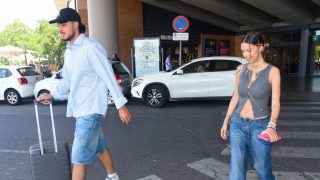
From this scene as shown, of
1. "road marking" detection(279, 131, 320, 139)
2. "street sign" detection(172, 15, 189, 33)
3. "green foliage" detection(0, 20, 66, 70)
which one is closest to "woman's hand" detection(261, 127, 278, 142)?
"road marking" detection(279, 131, 320, 139)

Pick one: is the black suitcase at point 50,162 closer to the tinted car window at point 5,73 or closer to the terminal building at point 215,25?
the tinted car window at point 5,73

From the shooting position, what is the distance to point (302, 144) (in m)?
5.66

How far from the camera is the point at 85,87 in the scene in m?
3.13

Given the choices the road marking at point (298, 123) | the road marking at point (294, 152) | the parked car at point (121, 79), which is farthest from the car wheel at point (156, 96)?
the road marking at point (294, 152)

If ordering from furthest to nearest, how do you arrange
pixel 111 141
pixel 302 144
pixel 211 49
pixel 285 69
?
pixel 211 49, pixel 285 69, pixel 111 141, pixel 302 144

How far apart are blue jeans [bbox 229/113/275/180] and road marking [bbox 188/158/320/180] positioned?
4.29ft

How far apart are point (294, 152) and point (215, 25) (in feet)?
63.7

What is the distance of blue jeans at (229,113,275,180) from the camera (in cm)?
279

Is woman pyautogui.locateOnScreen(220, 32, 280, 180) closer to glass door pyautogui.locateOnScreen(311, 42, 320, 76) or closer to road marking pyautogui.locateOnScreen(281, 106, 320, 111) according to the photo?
road marking pyautogui.locateOnScreen(281, 106, 320, 111)

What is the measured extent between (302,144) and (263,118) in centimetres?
334

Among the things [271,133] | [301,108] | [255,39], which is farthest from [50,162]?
[301,108]

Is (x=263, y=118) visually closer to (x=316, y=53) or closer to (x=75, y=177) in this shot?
(x=75, y=177)

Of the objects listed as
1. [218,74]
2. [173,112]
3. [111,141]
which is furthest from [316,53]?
[111,141]

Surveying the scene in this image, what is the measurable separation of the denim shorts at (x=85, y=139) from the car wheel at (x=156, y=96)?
7.01 m
